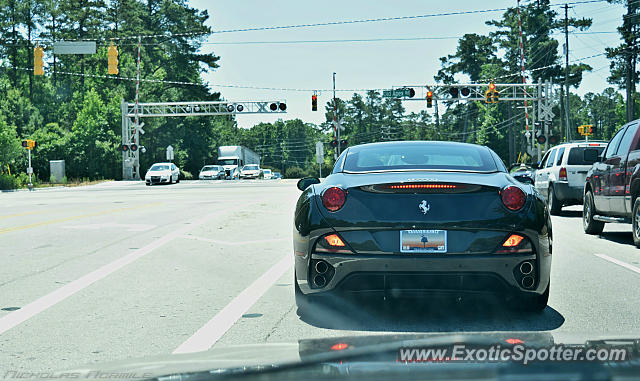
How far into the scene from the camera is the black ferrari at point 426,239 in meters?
5.46

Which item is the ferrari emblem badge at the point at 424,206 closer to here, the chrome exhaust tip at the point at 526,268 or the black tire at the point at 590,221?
the chrome exhaust tip at the point at 526,268

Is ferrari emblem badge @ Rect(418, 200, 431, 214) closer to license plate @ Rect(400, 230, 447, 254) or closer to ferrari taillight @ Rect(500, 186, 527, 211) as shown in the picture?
license plate @ Rect(400, 230, 447, 254)

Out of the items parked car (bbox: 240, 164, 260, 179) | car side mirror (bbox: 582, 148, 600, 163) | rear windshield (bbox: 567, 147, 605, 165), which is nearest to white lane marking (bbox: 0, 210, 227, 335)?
car side mirror (bbox: 582, 148, 600, 163)

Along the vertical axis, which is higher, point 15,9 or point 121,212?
point 15,9

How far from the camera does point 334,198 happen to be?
5785 millimetres

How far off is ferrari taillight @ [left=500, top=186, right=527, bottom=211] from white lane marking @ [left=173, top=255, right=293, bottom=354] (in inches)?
92.4

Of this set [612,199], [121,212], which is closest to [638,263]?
[612,199]

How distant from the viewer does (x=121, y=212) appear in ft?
62.6

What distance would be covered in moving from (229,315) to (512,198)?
2500mm

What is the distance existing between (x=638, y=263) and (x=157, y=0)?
78.8 metres

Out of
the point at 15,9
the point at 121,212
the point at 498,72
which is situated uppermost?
the point at 15,9

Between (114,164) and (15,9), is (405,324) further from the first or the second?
(15,9)

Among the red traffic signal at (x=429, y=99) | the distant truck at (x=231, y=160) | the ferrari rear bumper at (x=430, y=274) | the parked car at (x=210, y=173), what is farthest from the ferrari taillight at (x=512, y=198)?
the distant truck at (x=231, y=160)

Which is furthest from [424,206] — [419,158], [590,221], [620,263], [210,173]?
[210,173]
